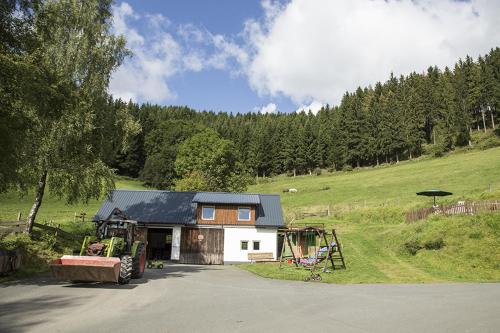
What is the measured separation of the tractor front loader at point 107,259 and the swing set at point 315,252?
9.16 meters

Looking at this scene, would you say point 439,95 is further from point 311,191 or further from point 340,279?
point 340,279

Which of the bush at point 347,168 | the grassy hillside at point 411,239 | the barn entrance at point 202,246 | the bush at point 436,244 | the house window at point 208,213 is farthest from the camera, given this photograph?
the bush at point 347,168

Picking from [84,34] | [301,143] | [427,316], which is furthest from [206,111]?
[427,316]

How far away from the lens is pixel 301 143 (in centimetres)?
10356

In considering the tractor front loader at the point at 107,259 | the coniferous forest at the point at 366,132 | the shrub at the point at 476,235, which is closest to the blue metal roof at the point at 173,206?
the shrub at the point at 476,235

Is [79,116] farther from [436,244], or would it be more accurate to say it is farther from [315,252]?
[436,244]

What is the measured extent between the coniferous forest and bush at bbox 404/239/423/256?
60685mm

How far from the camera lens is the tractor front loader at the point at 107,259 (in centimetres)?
1502

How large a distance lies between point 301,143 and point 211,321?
94711 millimetres

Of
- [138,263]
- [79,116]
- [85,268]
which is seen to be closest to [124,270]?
[85,268]

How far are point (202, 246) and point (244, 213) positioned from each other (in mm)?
4889

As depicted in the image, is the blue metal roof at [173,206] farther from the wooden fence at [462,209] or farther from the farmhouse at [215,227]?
the wooden fence at [462,209]

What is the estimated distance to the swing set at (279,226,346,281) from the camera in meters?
25.0

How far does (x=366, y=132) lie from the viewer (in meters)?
101
